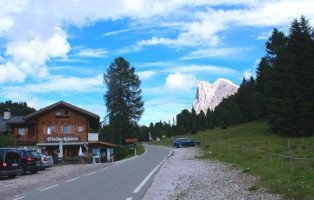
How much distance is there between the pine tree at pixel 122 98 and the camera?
61.9 m

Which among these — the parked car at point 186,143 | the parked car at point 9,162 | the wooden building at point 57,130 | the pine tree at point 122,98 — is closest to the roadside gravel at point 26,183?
the parked car at point 9,162

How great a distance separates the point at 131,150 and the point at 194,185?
131 ft

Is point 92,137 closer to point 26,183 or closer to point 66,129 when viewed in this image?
point 66,129

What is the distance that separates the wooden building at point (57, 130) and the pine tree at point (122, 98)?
1484cm

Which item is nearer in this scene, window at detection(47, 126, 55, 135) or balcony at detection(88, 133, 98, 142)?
window at detection(47, 126, 55, 135)

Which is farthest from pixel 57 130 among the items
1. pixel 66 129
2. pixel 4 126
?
pixel 4 126

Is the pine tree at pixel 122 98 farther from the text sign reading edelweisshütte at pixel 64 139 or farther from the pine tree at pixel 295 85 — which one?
the pine tree at pixel 295 85

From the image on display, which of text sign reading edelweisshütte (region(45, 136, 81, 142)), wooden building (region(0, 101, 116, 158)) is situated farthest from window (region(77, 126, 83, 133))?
text sign reading edelweisshütte (region(45, 136, 81, 142))

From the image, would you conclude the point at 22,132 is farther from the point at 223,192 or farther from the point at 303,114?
the point at 223,192

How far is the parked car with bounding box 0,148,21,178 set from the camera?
17328 millimetres

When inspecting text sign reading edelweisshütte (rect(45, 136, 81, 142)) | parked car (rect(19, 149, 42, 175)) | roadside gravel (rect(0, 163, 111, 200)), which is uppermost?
text sign reading edelweisshütte (rect(45, 136, 81, 142))

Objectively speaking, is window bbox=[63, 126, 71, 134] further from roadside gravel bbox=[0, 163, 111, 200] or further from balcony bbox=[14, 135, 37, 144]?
roadside gravel bbox=[0, 163, 111, 200]

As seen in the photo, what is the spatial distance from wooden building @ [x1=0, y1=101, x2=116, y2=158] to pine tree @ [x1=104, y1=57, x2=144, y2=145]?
48.7 ft

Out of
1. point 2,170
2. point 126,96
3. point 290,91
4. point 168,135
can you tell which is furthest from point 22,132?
point 168,135
